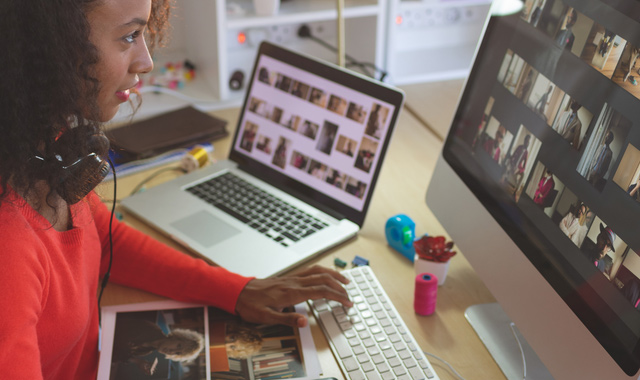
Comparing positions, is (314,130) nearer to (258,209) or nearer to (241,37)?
(258,209)

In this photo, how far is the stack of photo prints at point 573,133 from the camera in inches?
28.9

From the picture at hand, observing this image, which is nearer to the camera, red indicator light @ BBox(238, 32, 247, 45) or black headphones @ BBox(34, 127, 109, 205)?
black headphones @ BBox(34, 127, 109, 205)

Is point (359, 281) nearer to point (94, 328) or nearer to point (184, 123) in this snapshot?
point (94, 328)

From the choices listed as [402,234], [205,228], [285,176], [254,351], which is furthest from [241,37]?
[254,351]

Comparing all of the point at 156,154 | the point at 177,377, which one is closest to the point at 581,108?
the point at 177,377

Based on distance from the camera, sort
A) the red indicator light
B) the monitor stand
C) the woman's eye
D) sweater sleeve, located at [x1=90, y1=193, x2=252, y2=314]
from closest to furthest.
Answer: the woman's eye
the monitor stand
sweater sleeve, located at [x1=90, y1=193, x2=252, y2=314]
the red indicator light

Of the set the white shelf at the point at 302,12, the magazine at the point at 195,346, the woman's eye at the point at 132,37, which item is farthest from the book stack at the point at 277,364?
the white shelf at the point at 302,12

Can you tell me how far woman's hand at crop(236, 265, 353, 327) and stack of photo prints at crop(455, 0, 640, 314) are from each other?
0.30 metres

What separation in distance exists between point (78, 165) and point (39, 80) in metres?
0.15

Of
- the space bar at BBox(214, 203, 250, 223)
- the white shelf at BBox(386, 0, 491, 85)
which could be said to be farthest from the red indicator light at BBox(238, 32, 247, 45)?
the space bar at BBox(214, 203, 250, 223)

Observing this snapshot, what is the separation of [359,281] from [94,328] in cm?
42

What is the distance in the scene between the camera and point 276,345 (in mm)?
949

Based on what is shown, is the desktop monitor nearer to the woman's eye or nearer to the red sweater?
the red sweater

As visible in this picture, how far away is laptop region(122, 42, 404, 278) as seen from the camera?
1182 millimetres
